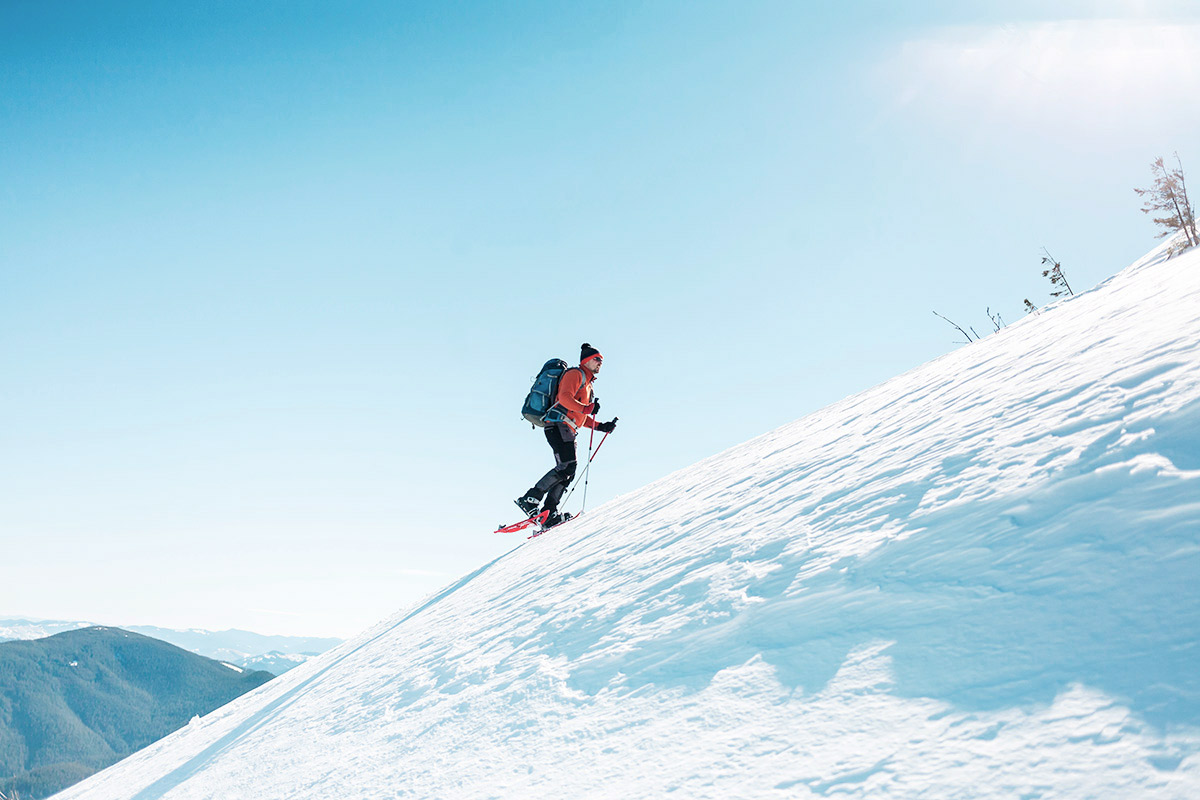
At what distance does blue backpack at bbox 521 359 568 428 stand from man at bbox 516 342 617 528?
0.07 m

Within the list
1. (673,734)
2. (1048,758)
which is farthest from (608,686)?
(1048,758)

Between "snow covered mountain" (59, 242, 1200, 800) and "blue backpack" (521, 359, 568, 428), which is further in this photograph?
"blue backpack" (521, 359, 568, 428)

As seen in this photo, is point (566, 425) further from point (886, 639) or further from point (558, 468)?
point (886, 639)

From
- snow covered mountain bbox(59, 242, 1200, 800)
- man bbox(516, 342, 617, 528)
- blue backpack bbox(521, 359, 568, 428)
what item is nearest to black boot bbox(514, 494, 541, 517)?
man bbox(516, 342, 617, 528)

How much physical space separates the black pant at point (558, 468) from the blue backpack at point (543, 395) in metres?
0.21

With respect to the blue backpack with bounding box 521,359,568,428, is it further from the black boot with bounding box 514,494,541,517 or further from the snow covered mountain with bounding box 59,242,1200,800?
the snow covered mountain with bounding box 59,242,1200,800

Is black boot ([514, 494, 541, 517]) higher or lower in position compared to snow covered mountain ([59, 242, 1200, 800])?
higher

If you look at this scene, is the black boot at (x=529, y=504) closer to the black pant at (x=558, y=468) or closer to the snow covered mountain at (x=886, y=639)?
the black pant at (x=558, y=468)

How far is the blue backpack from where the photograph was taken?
8672 millimetres

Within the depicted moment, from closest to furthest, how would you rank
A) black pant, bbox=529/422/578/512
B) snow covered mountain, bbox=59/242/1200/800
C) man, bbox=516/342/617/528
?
1. snow covered mountain, bbox=59/242/1200/800
2. man, bbox=516/342/617/528
3. black pant, bbox=529/422/578/512

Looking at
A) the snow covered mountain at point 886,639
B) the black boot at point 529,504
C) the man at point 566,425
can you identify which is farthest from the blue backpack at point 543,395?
the snow covered mountain at point 886,639

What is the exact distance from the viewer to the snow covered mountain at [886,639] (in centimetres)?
164

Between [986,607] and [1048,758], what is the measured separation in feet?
2.07

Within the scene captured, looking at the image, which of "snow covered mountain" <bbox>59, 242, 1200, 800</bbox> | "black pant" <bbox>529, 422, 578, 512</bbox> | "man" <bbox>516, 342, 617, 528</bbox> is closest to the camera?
"snow covered mountain" <bbox>59, 242, 1200, 800</bbox>
